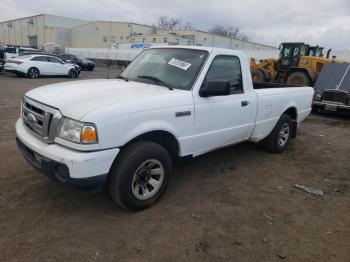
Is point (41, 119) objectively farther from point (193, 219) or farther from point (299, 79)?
point (299, 79)

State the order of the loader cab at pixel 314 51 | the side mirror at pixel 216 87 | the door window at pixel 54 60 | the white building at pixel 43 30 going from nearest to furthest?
the side mirror at pixel 216 87 < the loader cab at pixel 314 51 < the door window at pixel 54 60 < the white building at pixel 43 30

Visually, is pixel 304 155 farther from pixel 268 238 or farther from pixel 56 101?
pixel 56 101

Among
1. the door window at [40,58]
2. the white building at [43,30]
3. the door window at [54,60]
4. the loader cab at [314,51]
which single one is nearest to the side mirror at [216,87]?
the loader cab at [314,51]

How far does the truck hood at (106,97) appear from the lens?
314 cm

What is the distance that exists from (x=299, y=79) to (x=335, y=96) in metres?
4.10

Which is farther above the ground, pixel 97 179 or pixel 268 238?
pixel 97 179

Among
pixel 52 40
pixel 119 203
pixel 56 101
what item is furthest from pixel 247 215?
pixel 52 40

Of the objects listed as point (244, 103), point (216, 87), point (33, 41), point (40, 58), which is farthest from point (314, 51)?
point (33, 41)

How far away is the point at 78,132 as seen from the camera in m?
2.97

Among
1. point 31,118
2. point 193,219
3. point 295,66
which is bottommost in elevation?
point 193,219

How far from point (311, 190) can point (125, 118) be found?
300cm

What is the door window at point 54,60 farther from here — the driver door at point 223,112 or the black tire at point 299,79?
the driver door at point 223,112

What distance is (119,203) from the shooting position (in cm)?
344

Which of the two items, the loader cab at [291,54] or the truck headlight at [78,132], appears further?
the loader cab at [291,54]
